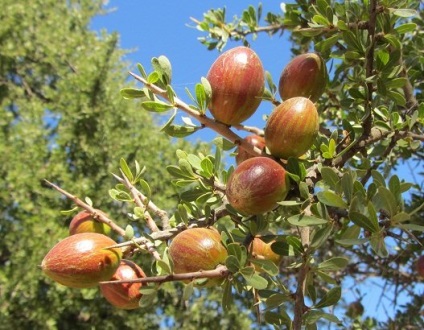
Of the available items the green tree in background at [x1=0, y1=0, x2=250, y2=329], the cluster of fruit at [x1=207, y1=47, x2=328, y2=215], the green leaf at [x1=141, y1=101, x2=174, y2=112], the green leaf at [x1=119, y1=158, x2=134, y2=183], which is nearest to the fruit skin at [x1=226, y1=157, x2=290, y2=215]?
the cluster of fruit at [x1=207, y1=47, x2=328, y2=215]

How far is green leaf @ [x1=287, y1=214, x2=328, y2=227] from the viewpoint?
37.5 inches

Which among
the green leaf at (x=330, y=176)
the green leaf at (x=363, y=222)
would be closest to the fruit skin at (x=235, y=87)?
the green leaf at (x=330, y=176)

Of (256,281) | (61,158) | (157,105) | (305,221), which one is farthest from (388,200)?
(61,158)

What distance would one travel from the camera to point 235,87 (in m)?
1.06

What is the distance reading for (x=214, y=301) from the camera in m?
5.19

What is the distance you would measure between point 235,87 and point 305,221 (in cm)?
30

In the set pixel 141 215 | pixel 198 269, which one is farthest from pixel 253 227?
pixel 141 215

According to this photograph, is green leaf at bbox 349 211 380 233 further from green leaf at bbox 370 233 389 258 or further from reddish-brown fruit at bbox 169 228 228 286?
reddish-brown fruit at bbox 169 228 228 286

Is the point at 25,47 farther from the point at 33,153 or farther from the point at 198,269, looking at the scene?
the point at 198,269

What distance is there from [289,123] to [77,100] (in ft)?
15.7

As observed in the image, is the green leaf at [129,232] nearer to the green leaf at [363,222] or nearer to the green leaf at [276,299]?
the green leaf at [276,299]

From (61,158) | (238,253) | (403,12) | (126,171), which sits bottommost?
(238,253)

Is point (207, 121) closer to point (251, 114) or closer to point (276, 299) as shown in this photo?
point (251, 114)

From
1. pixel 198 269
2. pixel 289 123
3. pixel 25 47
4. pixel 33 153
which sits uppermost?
pixel 25 47
